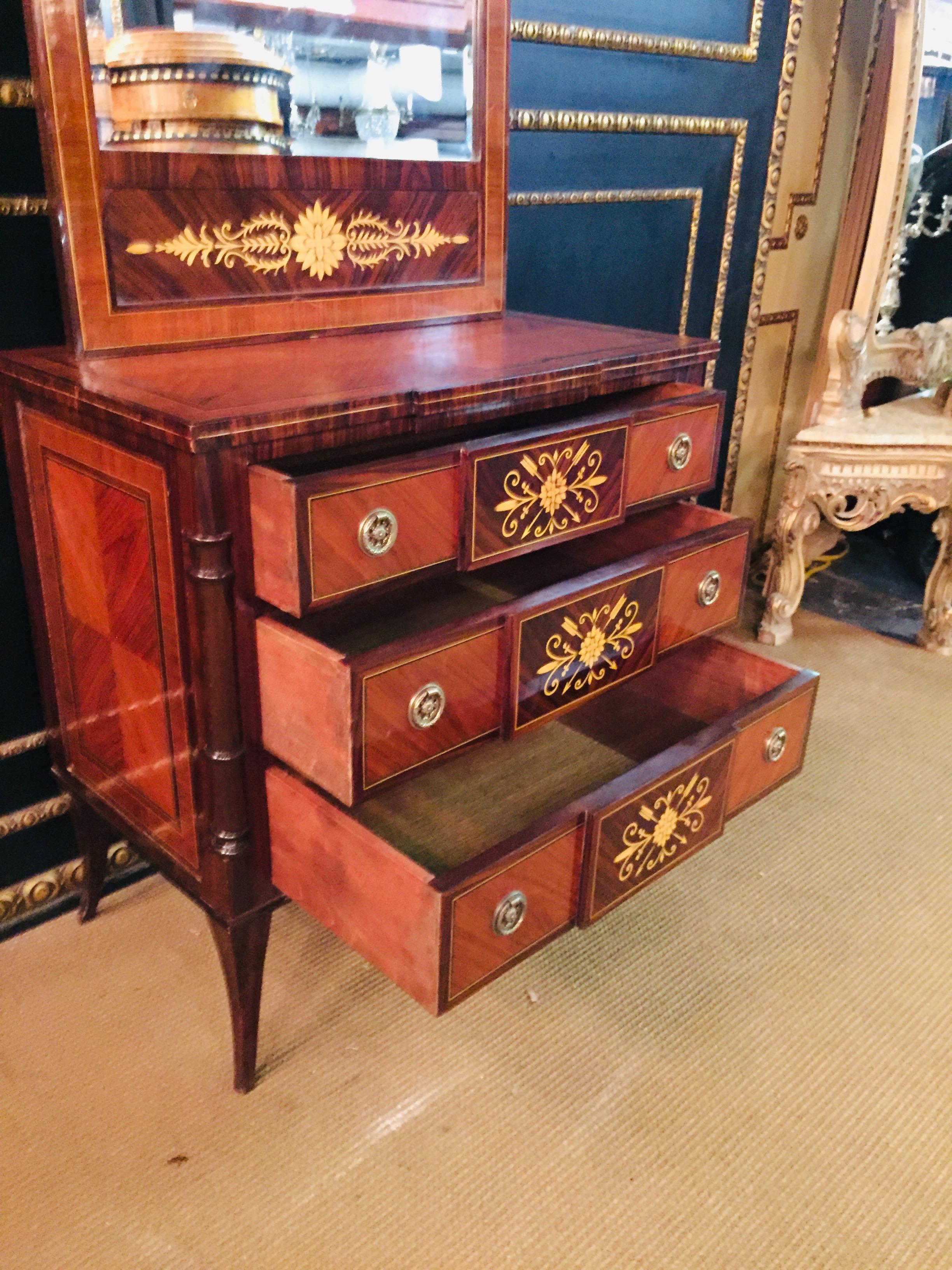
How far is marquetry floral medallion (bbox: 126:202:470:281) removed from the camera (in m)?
1.00

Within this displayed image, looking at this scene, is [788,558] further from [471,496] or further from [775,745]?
[471,496]

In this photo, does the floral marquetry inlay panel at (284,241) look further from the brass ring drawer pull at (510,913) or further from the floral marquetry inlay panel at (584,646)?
the brass ring drawer pull at (510,913)

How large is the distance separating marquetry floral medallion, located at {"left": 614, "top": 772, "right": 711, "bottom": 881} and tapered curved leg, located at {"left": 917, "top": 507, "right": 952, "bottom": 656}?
1.15m

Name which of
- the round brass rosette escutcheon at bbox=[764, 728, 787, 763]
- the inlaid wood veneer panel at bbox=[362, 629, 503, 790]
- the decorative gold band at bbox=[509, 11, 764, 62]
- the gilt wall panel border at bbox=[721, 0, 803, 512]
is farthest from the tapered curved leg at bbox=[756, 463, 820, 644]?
the inlaid wood veneer panel at bbox=[362, 629, 503, 790]

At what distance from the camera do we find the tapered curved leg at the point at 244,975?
96cm

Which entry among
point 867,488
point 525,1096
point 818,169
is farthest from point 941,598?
point 525,1096

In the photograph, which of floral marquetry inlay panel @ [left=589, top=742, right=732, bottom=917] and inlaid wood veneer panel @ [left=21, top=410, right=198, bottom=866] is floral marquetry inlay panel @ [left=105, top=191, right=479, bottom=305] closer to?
inlaid wood veneer panel @ [left=21, top=410, right=198, bottom=866]

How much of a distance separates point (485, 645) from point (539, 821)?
162 millimetres

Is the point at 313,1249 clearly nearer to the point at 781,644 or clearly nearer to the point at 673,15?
the point at 781,644

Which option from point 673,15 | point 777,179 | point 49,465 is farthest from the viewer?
point 777,179

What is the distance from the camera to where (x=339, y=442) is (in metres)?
0.84

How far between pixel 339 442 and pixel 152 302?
293 millimetres

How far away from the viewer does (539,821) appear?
896 millimetres

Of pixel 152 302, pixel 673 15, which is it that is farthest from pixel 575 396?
pixel 673 15
